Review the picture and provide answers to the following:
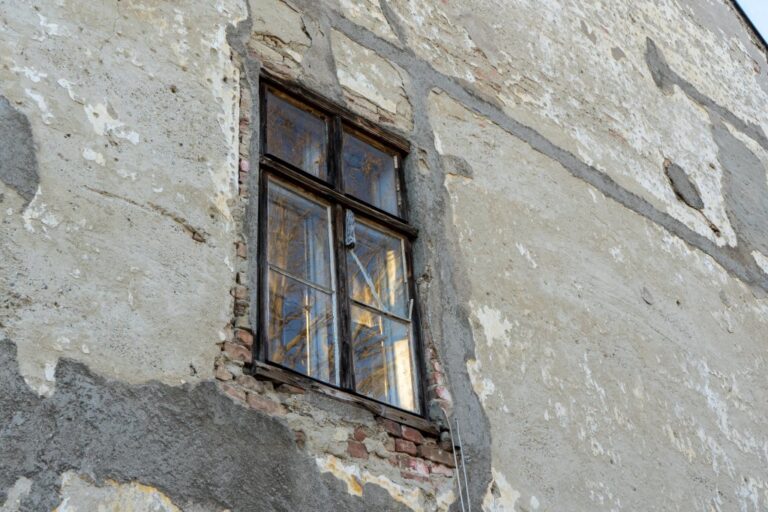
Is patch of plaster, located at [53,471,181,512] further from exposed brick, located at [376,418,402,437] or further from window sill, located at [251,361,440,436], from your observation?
exposed brick, located at [376,418,402,437]

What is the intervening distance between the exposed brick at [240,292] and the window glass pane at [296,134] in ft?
2.65

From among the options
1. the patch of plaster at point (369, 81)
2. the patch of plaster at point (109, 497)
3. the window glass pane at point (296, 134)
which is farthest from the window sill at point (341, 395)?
the patch of plaster at point (369, 81)

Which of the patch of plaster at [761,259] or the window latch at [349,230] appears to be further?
the patch of plaster at [761,259]

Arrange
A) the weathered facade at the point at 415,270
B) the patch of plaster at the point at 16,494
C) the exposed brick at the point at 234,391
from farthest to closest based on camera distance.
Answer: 1. the exposed brick at the point at 234,391
2. the weathered facade at the point at 415,270
3. the patch of plaster at the point at 16,494

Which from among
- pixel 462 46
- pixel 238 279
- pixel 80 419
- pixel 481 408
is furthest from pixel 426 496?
pixel 462 46

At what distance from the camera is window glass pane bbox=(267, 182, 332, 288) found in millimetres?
4281

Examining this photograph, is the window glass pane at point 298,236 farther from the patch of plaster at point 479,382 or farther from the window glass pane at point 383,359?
the patch of plaster at point 479,382

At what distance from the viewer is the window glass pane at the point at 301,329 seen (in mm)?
4020

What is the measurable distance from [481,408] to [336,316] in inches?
28.5

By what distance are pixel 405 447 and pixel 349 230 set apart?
3.20ft

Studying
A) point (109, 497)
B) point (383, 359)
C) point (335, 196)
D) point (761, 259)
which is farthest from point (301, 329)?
point (761, 259)

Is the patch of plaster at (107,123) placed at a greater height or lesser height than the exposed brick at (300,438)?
greater

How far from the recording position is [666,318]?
19.3 ft

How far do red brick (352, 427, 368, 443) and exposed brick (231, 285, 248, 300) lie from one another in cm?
62
